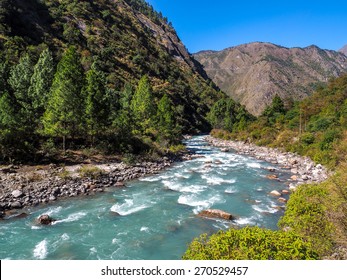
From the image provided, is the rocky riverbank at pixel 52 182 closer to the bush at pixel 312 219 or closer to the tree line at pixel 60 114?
the tree line at pixel 60 114

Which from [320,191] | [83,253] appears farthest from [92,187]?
[320,191]

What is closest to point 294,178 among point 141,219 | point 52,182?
point 141,219

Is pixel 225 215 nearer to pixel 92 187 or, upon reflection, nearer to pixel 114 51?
pixel 92 187

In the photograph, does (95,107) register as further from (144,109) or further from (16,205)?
(16,205)

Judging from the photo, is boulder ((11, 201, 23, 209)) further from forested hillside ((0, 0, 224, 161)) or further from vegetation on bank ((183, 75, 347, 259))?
vegetation on bank ((183, 75, 347, 259))

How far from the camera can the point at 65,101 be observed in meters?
33.7

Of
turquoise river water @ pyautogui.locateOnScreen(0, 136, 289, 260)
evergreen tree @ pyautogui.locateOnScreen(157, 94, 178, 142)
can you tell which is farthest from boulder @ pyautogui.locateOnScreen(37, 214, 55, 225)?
evergreen tree @ pyautogui.locateOnScreen(157, 94, 178, 142)

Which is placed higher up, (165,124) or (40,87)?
(40,87)

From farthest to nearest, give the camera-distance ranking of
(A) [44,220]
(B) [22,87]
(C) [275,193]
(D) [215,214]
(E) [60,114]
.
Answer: (B) [22,87], (E) [60,114], (C) [275,193], (D) [215,214], (A) [44,220]

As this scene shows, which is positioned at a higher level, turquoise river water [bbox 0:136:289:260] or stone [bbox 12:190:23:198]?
stone [bbox 12:190:23:198]

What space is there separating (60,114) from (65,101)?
1.87m

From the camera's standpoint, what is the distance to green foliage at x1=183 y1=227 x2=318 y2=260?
9.24 meters

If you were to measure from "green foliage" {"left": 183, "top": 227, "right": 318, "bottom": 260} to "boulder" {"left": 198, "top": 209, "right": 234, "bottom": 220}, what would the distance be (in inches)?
443

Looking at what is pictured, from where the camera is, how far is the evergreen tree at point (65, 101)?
33750 mm
